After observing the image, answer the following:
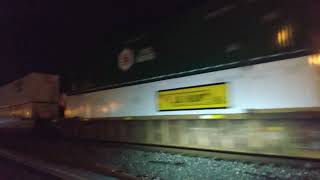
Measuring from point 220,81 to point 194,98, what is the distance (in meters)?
1.06

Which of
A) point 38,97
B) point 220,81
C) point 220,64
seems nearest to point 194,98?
point 220,81

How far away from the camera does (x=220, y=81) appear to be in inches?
364

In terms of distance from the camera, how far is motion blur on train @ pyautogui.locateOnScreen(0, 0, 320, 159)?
7457 millimetres

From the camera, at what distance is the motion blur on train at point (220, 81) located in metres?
7.46

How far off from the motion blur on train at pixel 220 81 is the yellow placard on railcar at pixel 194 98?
2 cm

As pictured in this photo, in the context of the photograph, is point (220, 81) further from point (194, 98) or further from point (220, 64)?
point (194, 98)

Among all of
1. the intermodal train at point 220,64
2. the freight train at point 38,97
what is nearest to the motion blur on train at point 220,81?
the intermodal train at point 220,64

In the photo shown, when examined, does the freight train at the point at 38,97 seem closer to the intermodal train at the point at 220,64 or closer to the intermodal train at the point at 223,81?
the intermodal train at the point at 220,64

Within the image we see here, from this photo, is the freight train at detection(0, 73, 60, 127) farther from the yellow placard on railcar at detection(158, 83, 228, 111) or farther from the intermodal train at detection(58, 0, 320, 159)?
the yellow placard on railcar at detection(158, 83, 228, 111)

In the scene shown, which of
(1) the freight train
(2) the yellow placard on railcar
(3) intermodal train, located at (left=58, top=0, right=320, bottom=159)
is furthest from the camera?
(1) the freight train

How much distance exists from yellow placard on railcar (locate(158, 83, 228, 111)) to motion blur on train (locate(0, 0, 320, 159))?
0.02 metres

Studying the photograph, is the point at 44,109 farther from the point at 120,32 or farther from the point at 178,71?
the point at 178,71

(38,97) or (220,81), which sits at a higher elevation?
(38,97)

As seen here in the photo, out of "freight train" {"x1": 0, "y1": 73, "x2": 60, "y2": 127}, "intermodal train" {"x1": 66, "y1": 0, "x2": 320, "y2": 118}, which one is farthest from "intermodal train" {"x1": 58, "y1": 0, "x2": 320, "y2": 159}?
"freight train" {"x1": 0, "y1": 73, "x2": 60, "y2": 127}
